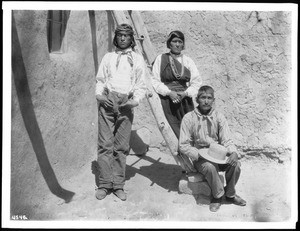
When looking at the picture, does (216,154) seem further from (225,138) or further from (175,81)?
(175,81)

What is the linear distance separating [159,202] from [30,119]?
1.61m

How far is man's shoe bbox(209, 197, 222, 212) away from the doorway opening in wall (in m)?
2.42

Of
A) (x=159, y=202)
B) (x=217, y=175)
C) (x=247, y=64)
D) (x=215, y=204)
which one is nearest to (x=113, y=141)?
(x=159, y=202)

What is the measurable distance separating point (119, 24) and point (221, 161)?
5.95 ft

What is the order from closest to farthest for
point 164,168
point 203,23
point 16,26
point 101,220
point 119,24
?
point 16,26 → point 101,220 → point 119,24 → point 164,168 → point 203,23

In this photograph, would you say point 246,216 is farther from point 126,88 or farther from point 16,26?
point 16,26

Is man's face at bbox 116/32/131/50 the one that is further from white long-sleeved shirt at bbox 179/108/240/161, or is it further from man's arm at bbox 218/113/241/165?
man's arm at bbox 218/113/241/165

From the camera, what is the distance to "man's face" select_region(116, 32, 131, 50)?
4.26m

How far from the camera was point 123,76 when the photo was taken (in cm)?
432

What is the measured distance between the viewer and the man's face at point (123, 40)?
4.26 m

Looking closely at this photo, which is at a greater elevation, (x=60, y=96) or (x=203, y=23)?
(x=203, y=23)

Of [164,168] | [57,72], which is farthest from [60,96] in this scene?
[164,168]

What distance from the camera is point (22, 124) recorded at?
3859 mm

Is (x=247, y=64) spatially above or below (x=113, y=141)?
above
